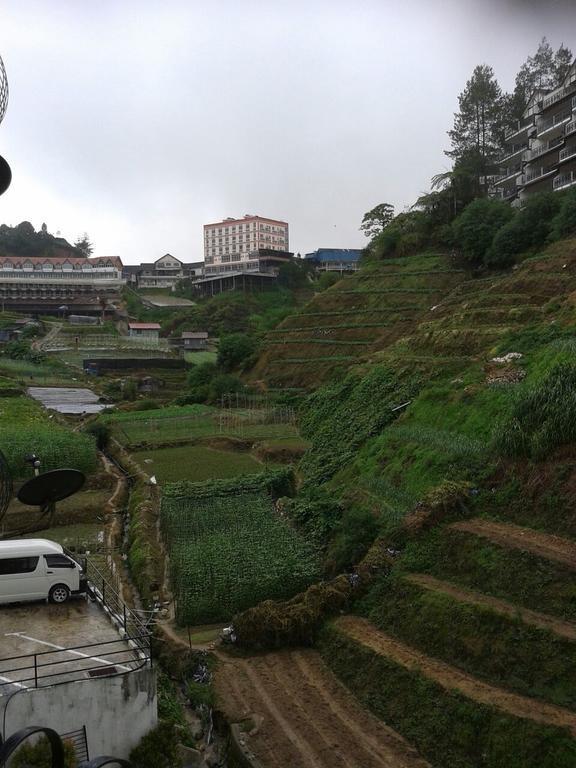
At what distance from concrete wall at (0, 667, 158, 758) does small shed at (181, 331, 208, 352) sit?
5415 centimetres

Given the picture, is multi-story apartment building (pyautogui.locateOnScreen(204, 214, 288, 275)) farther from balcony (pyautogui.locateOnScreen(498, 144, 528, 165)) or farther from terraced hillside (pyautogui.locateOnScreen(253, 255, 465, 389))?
terraced hillside (pyautogui.locateOnScreen(253, 255, 465, 389))

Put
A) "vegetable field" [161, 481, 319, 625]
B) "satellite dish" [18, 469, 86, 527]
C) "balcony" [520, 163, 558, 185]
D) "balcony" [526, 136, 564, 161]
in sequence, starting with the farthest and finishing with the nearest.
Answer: "balcony" [526, 136, 564, 161], "balcony" [520, 163, 558, 185], "vegetable field" [161, 481, 319, 625], "satellite dish" [18, 469, 86, 527]

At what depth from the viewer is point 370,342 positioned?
40344mm

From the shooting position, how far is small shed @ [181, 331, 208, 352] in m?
62.8

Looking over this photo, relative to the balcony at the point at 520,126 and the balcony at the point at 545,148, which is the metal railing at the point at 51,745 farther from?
the balcony at the point at 520,126

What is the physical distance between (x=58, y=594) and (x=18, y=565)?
36.1 inches

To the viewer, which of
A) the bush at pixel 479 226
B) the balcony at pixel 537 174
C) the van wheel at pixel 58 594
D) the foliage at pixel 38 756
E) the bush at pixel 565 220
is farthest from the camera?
the balcony at pixel 537 174

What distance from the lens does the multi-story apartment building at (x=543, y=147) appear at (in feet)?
151

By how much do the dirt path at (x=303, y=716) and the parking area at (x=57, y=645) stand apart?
3300 mm

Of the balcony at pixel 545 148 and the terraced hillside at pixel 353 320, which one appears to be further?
the balcony at pixel 545 148

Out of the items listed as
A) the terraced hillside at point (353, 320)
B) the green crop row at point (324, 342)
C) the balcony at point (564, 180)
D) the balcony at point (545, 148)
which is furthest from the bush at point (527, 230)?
the green crop row at point (324, 342)

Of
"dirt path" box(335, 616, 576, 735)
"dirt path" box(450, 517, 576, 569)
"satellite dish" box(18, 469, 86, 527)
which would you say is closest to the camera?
"dirt path" box(335, 616, 576, 735)

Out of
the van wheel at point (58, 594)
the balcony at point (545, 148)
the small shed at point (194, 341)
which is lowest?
the van wheel at point (58, 594)

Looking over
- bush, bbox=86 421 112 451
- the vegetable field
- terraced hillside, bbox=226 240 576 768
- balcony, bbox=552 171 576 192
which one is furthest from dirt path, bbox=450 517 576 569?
balcony, bbox=552 171 576 192
